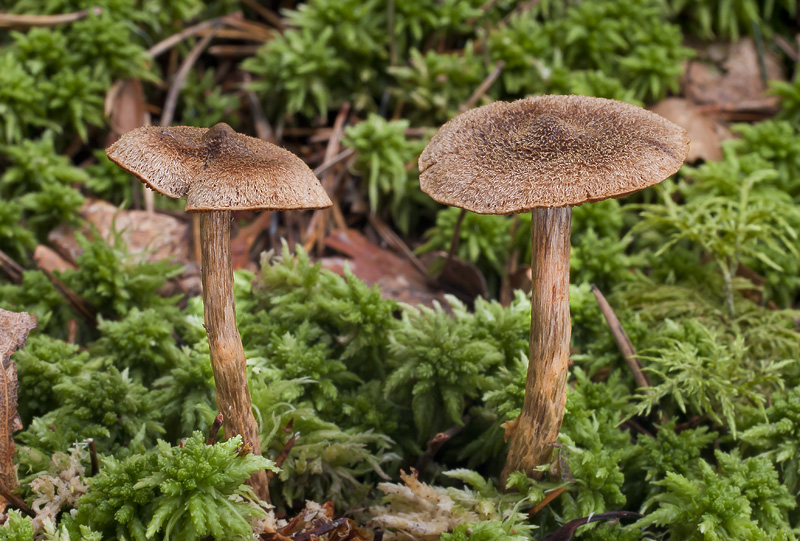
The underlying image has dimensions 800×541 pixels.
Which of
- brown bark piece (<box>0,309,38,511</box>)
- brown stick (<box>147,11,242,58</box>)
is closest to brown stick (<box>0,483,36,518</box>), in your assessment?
brown bark piece (<box>0,309,38,511</box>)

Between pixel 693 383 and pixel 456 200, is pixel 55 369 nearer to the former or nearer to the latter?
A: pixel 456 200

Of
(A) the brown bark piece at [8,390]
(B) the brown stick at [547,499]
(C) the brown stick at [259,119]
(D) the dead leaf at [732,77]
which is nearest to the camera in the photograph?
(A) the brown bark piece at [8,390]

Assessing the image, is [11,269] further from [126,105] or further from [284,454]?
[284,454]

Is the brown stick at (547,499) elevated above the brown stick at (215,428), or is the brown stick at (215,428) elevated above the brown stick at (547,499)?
the brown stick at (215,428)

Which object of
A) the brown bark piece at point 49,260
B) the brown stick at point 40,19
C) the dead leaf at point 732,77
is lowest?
the brown bark piece at point 49,260

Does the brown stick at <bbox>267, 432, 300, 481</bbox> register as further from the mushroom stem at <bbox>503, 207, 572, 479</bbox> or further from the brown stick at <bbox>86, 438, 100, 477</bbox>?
the mushroom stem at <bbox>503, 207, 572, 479</bbox>

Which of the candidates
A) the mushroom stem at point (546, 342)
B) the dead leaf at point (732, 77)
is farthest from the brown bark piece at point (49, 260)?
the dead leaf at point (732, 77)

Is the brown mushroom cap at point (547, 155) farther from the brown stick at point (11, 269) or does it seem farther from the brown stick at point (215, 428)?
the brown stick at point (11, 269)
